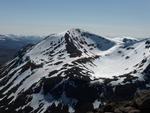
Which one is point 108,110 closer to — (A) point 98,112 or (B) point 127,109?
(A) point 98,112

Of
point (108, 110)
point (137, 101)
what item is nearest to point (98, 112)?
point (108, 110)

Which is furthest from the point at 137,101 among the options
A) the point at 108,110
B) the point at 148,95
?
the point at 108,110

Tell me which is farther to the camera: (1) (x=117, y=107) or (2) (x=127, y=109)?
(1) (x=117, y=107)

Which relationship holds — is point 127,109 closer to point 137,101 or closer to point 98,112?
point 137,101

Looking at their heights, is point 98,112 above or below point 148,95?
below

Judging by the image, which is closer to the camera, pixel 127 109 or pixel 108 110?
pixel 127 109

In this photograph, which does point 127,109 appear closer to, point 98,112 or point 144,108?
point 144,108

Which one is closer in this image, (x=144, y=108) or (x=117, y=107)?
(x=144, y=108)
